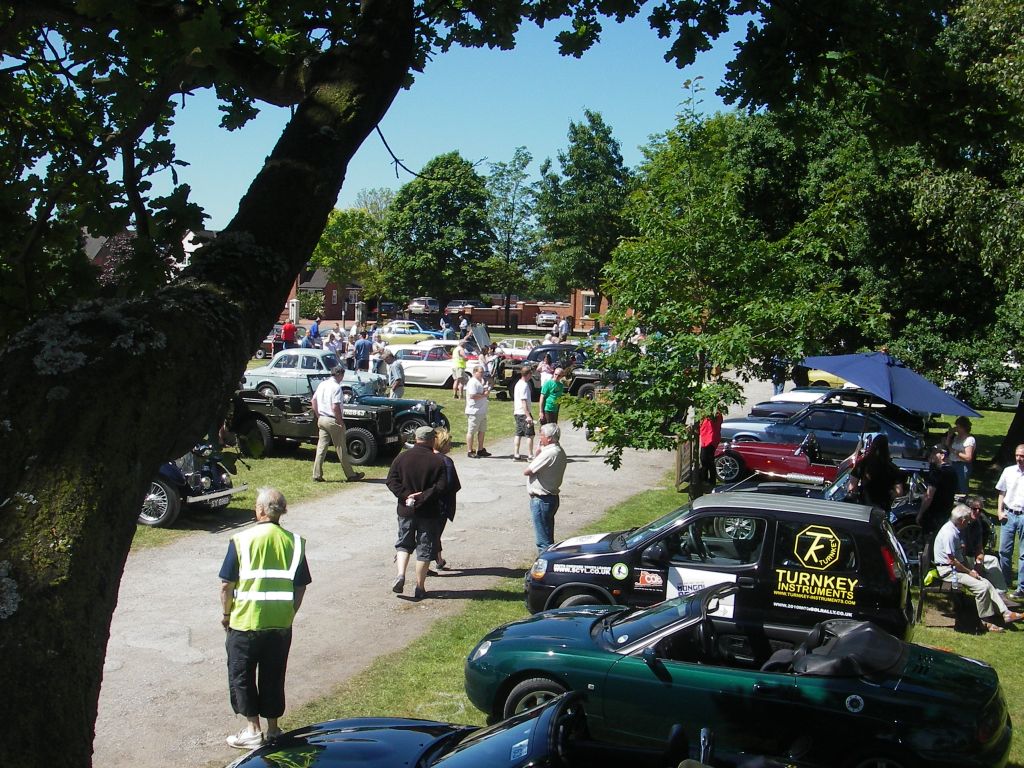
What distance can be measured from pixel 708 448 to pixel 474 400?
16.1 feet

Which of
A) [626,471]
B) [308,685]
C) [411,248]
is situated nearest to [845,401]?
[626,471]

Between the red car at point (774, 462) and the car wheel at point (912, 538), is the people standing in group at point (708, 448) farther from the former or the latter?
the car wheel at point (912, 538)

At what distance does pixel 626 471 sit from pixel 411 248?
1897 inches

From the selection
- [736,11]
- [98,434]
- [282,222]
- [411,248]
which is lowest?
[98,434]

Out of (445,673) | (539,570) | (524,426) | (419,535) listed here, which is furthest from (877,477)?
(524,426)

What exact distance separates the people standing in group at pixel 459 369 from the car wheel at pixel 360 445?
10042mm

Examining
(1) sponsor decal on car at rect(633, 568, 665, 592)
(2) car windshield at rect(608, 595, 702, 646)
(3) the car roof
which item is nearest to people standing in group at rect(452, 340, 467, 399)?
(1) sponsor decal on car at rect(633, 568, 665, 592)

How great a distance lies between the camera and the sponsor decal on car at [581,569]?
350 inches

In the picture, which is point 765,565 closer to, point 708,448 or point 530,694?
point 530,694

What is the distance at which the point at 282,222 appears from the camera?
3.17m

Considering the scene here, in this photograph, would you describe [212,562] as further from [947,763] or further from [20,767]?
[20,767]

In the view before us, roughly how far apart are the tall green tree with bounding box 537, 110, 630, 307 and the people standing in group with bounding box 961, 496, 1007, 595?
4914 cm

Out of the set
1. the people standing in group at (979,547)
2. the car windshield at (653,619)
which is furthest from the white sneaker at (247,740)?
the people standing in group at (979,547)

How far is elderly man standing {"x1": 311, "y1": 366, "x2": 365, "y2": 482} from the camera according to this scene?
16.3m
